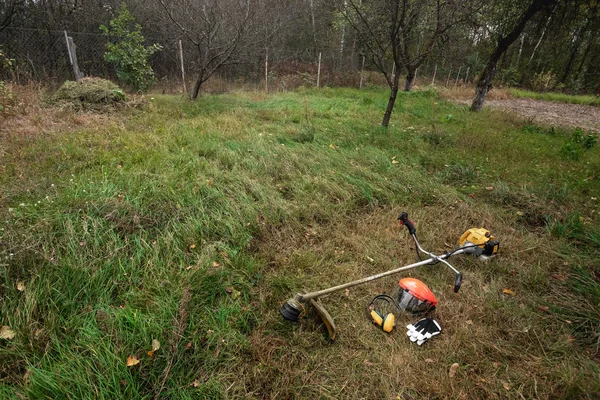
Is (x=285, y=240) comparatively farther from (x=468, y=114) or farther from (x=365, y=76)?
(x=365, y=76)

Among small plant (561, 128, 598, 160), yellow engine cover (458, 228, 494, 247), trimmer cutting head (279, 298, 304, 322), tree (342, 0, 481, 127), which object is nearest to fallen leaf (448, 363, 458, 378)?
trimmer cutting head (279, 298, 304, 322)

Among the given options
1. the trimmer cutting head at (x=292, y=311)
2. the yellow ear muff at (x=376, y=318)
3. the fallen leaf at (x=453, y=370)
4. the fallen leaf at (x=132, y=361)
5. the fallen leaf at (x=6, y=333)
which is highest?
the fallen leaf at (x=6, y=333)

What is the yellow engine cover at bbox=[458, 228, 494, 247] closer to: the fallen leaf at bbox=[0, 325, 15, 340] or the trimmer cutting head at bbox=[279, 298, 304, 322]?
the trimmer cutting head at bbox=[279, 298, 304, 322]

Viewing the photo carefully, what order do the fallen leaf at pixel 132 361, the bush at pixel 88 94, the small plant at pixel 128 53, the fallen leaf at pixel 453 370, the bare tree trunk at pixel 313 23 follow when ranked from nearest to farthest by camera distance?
the fallen leaf at pixel 132 361
the fallen leaf at pixel 453 370
the bush at pixel 88 94
the small plant at pixel 128 53
the bare tree trunk at pixel 313 23

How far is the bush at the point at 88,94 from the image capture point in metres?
5.56

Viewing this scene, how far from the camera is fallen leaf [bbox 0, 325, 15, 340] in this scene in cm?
165

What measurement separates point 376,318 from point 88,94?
22.0 ft

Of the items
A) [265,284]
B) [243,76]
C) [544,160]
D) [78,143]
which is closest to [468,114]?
[544,160]

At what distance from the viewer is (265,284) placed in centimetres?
239

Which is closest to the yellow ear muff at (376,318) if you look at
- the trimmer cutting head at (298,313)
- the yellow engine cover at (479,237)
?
the trimmer cutting head at (298,313)

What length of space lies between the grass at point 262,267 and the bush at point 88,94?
1369 millimetres

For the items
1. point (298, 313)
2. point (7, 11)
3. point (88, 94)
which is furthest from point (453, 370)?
point (7, 11)

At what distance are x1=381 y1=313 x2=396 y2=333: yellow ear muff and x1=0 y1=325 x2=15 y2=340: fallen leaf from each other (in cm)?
236

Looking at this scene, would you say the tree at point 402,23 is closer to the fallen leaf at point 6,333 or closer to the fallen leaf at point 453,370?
the fallen leaf at point 453,370
